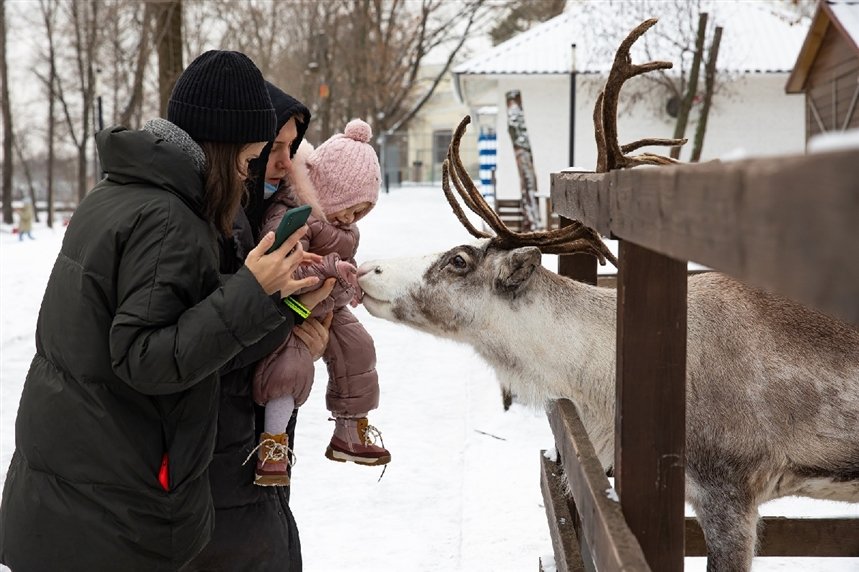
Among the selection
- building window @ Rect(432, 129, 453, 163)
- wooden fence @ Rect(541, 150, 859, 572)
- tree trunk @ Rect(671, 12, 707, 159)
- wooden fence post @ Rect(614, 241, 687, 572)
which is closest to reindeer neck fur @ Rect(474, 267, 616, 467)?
wooden fence @ Rect(541, 150, 859, 572)

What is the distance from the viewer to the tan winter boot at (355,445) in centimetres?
328

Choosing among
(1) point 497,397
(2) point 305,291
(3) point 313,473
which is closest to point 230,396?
(2) point 305,291

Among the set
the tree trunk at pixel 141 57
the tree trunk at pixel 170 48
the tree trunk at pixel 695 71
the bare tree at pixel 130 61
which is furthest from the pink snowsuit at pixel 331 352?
the bare tree at pixel 130 61

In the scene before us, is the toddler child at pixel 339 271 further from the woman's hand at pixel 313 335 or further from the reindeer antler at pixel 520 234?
the reindeer antler at pixel 520 234

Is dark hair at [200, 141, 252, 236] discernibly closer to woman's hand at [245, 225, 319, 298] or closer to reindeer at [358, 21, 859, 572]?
woman's hand at [245, 225, 319, 298]

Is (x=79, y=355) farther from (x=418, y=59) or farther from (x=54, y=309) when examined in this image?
(x=418, y=59)

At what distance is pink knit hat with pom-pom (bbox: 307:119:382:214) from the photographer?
10.5ft

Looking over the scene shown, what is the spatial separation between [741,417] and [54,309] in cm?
203

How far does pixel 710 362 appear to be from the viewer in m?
3.29

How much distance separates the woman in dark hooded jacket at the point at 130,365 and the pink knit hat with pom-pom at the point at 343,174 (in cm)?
78

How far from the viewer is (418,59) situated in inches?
1596

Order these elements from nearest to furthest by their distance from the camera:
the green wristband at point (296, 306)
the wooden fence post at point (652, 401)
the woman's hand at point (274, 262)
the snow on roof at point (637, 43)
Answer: the wooden fence post at point (652, 401), the woman's hand at point (274, 262), the green wristband at point (296, 306), the snow on roof at point (637, 43)

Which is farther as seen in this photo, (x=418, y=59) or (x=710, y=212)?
(x=418, y=59)

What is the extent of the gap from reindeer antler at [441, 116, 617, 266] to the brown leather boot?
3.73ft
